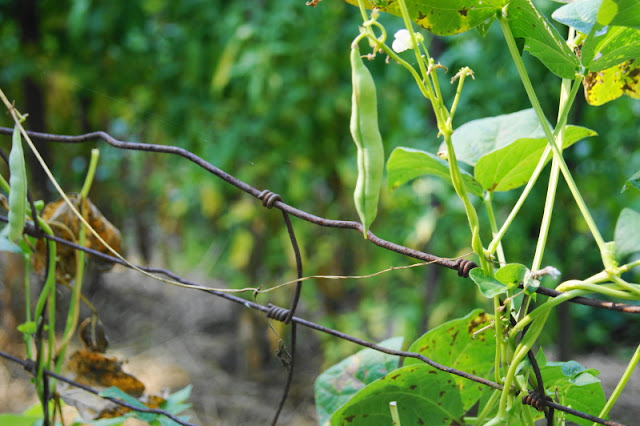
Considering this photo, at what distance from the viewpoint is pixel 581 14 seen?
0.31 metres

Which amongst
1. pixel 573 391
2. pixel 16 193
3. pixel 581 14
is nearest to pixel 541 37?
pixel 581 14

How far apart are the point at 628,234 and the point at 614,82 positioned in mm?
174

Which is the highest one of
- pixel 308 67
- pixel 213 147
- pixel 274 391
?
pixel 308 67

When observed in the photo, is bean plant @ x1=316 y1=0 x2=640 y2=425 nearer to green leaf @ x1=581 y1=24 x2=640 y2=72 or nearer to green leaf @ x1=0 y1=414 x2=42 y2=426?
green leaf @ x1=581 y1=24 x2=640 y2=72

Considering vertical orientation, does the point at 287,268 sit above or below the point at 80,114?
below

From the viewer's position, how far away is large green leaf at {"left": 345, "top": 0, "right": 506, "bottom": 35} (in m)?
0.34

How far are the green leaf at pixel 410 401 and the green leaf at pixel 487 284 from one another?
8cm

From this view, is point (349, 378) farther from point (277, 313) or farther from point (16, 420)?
point (16, 420)

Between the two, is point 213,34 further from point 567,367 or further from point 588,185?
point 567,367

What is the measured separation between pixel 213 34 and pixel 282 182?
1.54ft

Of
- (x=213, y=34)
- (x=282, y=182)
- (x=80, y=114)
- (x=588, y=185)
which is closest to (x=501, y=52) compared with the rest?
(x=588, y=185)

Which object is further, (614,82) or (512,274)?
(614,82)

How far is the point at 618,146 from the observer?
1426 millimetres

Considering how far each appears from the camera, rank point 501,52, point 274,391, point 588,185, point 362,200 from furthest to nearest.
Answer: point 274,391 < point 588,185 < point 501,52 < point 362,200
